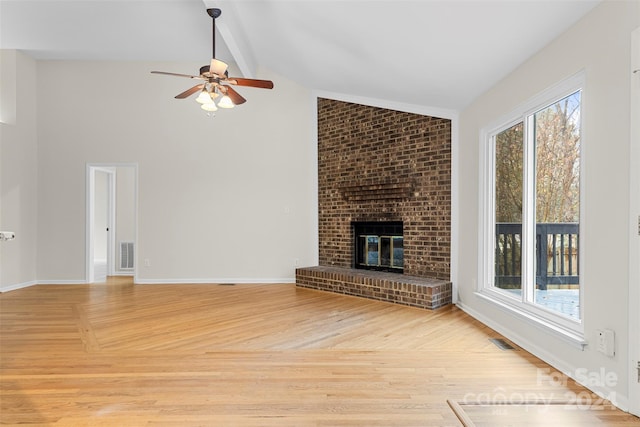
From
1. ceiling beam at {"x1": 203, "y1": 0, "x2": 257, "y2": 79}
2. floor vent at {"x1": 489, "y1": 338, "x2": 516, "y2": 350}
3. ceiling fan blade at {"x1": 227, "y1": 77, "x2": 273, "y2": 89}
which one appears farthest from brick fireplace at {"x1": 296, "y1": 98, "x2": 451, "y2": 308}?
ceiling fan blade at {"x1": 227, "y1": 77, "x2": 273, "y2": 89}

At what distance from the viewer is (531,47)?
2768 mm

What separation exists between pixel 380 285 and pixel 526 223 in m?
1.96

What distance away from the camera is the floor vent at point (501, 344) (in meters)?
2.90

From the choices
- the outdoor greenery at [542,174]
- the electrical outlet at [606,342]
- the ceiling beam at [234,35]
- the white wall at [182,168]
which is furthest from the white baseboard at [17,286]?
the electrical outlet at [606,342]

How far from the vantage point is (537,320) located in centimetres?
276

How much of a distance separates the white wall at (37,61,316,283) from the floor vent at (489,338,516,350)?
3.32m

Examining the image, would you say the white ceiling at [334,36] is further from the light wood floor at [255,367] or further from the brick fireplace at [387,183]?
the light wood floor at [255,367]

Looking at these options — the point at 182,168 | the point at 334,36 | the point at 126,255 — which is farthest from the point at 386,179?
the point at 126,255

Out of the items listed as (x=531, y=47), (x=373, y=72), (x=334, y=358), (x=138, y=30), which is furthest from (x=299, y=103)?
(x=334, y=358)

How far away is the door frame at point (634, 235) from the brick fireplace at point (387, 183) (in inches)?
92.2

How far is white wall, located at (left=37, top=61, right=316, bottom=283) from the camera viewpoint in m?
5.93

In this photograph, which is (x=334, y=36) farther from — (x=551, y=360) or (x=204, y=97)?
(x=551, y=360)

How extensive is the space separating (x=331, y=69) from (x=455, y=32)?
2108 millimetres

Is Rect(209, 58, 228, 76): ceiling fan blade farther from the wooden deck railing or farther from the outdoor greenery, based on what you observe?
the wooden deck railing
